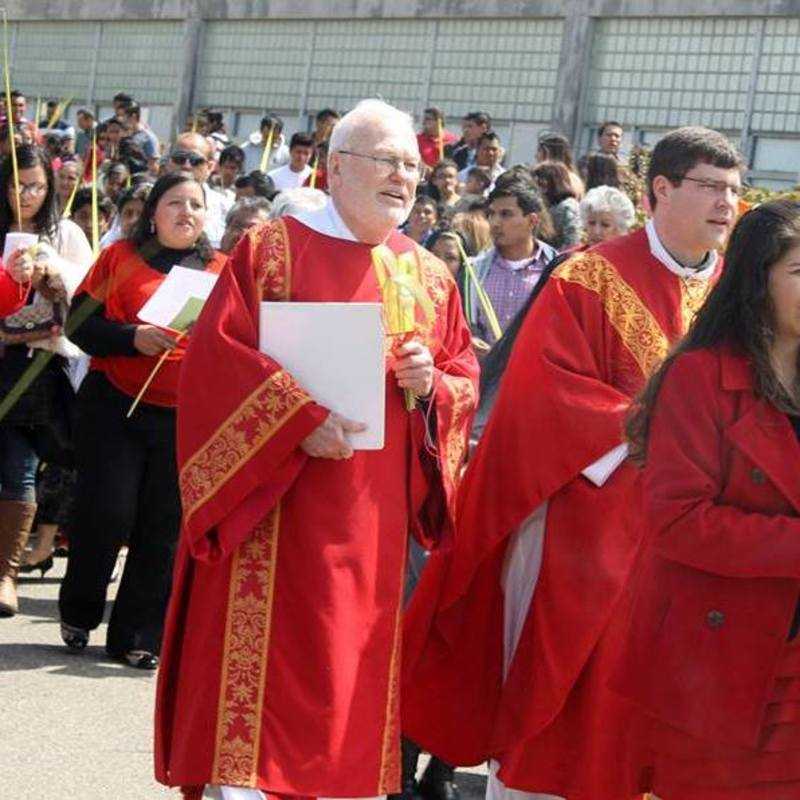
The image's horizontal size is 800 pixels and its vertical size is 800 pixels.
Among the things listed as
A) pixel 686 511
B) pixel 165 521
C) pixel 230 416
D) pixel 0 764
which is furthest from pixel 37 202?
pixel 686 511

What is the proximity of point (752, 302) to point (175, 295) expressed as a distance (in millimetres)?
3741

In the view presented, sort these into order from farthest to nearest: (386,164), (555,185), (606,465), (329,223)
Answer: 1. (555,185)
2. (606,465)
3. (329,223)
4. (386,164)

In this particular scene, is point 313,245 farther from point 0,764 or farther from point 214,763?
point 0,764

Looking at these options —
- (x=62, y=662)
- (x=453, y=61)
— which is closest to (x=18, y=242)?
(x=62, y=662)

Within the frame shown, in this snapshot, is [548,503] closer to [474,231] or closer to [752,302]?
[752,302]

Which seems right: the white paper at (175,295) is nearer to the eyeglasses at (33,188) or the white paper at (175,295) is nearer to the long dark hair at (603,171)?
the eyeglasses at (33,188)

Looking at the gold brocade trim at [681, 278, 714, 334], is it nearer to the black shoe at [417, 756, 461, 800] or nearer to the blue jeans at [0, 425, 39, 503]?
the black shoe at [417, 756, 461, 800]

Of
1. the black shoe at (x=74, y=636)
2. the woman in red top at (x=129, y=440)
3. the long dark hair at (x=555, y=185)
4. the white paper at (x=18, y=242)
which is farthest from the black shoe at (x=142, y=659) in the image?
the long dark hair at (x=555, y=185)

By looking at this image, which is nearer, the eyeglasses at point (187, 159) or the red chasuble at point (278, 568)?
the red chasuble at point (278, 568)

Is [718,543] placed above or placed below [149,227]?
below

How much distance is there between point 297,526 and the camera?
555 centimetres

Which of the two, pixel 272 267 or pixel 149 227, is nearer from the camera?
pixel 272 267

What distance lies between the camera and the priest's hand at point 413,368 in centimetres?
557

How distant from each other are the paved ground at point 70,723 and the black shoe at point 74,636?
42 millimetres
